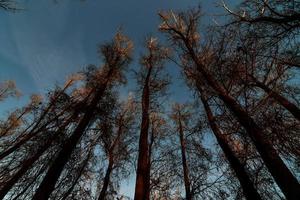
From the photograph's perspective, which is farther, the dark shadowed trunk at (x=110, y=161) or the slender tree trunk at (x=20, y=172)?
the dark shadowed trunk at (x=110, y=161)

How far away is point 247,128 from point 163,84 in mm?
7665

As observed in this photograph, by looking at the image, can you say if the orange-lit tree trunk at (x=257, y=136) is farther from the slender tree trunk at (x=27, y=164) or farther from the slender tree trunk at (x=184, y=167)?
the slender tree trunk at (x=27, y=164)

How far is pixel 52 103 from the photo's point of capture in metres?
13.5

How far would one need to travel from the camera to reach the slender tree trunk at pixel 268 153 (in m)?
3.92

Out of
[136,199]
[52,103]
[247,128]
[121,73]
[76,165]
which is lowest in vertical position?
[136,199]

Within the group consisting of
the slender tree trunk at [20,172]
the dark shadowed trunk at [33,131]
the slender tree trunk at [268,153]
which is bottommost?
the slender tree trunk at [268,153]

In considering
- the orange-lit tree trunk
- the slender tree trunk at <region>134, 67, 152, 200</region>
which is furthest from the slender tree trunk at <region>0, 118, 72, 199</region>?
the orange-lit tree trunk

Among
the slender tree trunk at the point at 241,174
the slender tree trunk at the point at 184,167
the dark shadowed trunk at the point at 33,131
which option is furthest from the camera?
the dark shadowed trunk at the point at 33,131

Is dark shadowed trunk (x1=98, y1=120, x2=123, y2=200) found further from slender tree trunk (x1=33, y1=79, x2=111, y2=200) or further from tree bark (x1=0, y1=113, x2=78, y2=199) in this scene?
slender tree trunk (x1=33, y1=79, x2=111, y2=200)

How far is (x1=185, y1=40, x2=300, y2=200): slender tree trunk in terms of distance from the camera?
154 inches

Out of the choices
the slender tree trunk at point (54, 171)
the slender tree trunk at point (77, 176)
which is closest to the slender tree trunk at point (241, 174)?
the slender tree trunk at point (54, 171)

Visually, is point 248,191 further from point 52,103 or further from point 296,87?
point 52,103

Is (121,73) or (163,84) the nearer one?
(163,84)

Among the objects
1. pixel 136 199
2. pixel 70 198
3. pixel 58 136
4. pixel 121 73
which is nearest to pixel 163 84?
pixel 121 73
